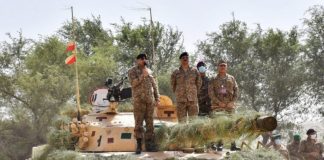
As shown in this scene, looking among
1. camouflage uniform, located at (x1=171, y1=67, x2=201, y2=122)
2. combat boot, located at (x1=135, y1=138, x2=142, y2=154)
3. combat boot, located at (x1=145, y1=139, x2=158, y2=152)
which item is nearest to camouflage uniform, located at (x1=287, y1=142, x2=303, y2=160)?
camouflage uniform, located at (x1=171, y1=67, x2=201, y2=122)

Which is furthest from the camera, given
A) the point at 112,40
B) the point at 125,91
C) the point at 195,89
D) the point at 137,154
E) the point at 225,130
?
the point at 112,40

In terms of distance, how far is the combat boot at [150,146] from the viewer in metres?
9.95

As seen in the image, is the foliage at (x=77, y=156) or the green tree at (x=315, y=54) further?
the green tree at (x=315, y=54)

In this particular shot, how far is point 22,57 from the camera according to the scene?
3456cm

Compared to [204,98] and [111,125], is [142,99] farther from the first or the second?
[204,98]

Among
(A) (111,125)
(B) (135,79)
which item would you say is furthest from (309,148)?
(B) (135,79)

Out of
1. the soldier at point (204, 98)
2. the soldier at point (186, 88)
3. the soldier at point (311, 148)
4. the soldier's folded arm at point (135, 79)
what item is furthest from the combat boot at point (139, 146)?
the soldier at point (311, 148)

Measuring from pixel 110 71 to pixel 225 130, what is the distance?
24161 mm

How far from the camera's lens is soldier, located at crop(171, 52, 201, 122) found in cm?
1073

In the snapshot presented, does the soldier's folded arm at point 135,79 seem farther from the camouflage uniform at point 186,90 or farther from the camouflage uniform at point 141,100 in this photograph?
the camouflage uniform at point 186,90

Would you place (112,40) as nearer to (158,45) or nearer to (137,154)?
(158,45)

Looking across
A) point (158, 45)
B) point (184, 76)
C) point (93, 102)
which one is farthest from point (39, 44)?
point (184, 76)

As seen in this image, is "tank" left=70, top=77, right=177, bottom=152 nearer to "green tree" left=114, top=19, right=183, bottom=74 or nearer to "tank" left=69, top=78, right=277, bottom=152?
"tank" left=69, top=78, right=277, bottom=152

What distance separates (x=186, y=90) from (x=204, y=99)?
1.20 metres
